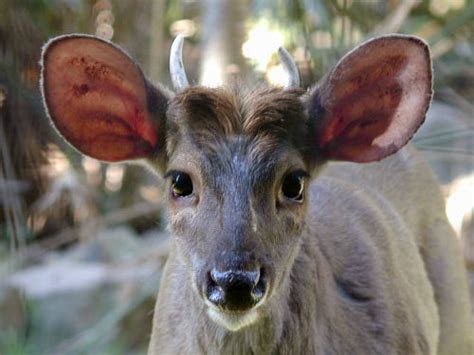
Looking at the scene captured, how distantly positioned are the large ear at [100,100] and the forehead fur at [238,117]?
14 centimetres

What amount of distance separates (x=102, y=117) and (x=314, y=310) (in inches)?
42.2

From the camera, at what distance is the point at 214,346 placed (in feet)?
13.5

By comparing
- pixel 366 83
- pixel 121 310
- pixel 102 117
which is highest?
pixel 366 83

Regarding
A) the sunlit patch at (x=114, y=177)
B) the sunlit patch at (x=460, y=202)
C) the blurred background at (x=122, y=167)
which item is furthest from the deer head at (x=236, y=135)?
the sunlit patch at (x=114, y=177)

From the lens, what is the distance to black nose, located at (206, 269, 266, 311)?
11.5 ft

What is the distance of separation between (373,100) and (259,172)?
26.9 inches

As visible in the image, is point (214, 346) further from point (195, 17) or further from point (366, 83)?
point (195, 17)

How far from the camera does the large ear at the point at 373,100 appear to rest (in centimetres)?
404

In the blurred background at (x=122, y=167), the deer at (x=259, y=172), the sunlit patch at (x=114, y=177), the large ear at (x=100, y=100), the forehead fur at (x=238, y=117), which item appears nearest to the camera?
the deer at (x=259, y=172)

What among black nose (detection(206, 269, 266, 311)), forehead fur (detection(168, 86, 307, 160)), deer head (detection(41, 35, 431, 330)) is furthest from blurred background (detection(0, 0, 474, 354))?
black nose (detection(206, 269, 266, 311))

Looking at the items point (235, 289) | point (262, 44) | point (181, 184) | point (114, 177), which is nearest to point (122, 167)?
point (114, 177)

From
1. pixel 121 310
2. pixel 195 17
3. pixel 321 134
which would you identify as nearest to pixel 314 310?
pixel 321 134

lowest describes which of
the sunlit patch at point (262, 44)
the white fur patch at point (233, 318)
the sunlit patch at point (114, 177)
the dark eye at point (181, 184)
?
the sunlit patch at point (114, 177)

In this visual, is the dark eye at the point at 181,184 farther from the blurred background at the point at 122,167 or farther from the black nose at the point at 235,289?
the blurred background at the point at 122,167
